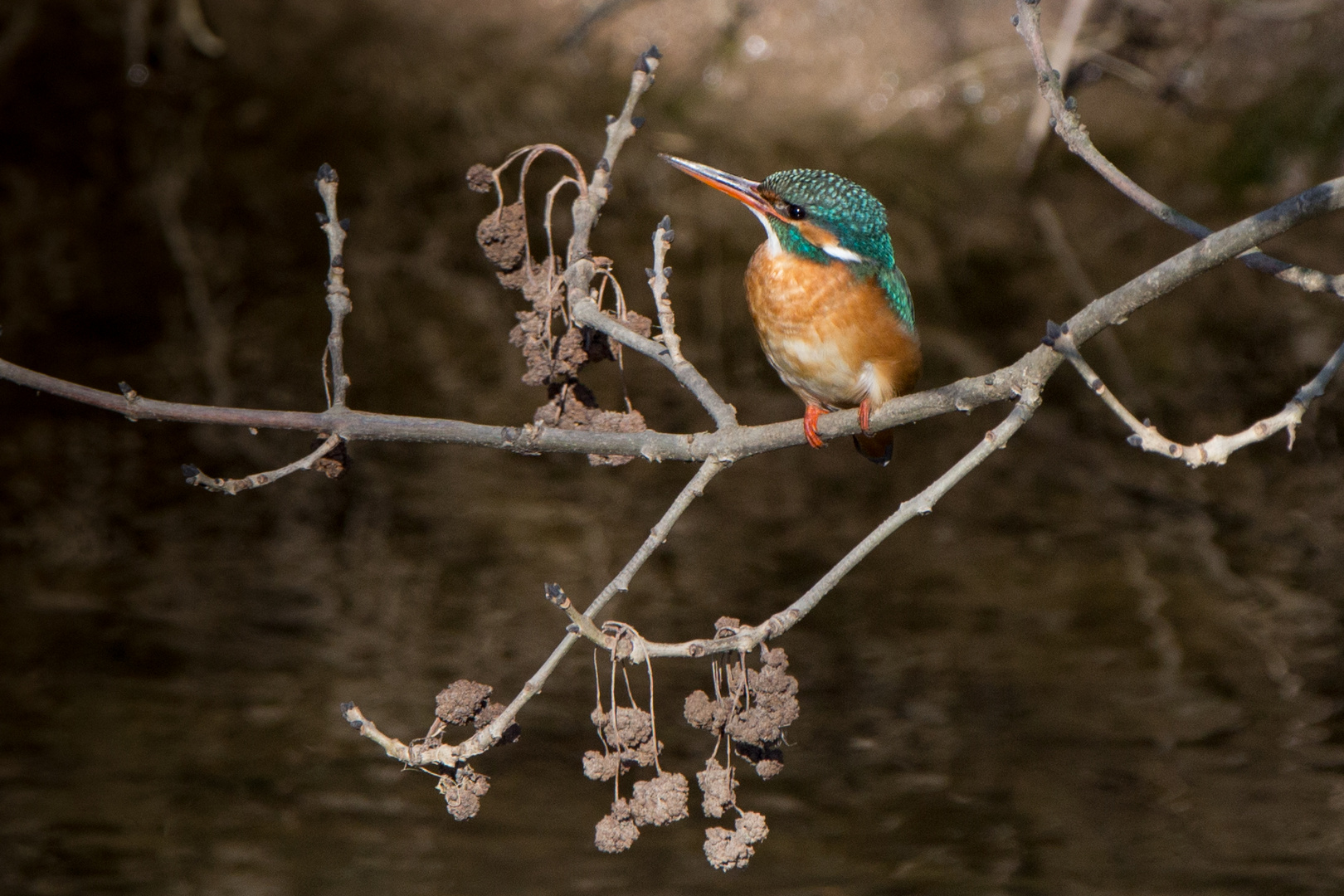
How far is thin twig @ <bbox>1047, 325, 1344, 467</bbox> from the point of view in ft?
5.56

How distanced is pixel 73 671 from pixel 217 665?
48 centimetres

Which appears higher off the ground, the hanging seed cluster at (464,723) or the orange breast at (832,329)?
the orange breast at (832,329)

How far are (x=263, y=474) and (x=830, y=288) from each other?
1.30 meters

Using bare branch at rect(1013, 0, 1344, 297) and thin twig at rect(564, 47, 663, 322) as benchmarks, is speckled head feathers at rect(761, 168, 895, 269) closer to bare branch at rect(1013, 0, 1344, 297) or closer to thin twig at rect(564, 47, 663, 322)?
thin twig at rect(564, 47, 663, 322)

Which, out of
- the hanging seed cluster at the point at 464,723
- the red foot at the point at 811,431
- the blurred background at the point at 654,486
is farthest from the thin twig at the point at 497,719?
the blurred background at the point at 654,486

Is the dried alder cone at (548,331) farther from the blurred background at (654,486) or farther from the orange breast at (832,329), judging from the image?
the blurred background at (654,486)

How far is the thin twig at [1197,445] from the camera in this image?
1.70 meters

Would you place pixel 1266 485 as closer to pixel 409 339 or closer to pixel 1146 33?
pixel 1146 33

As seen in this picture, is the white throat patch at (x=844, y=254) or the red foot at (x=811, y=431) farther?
the white throat patch at (x=844, y=254)

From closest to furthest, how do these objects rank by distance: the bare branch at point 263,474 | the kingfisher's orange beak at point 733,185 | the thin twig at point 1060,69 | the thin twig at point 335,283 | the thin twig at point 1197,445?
the thin twig at point 1197,445 → the bare branch at point 263,474 → the thin twig at point 335,283 → the kingfisher's orange beak at point 733,185 → the thin twig at point 1060,69

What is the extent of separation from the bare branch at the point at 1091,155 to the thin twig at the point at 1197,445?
4.9 inches

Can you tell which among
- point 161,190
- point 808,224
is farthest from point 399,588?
point 161,190

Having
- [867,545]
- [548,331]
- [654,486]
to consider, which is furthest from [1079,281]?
[867,545]

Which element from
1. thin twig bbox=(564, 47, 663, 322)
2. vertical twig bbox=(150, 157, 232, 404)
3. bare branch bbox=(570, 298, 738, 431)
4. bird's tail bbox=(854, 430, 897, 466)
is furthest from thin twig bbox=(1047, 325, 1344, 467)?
vertical twig bbox=(150, 157, 232, 404)
